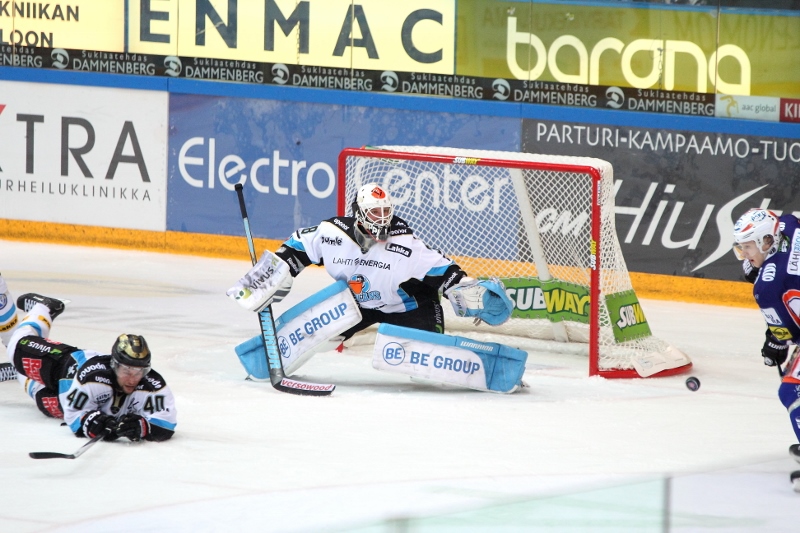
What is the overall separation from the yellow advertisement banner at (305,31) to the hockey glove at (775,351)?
5206 mm

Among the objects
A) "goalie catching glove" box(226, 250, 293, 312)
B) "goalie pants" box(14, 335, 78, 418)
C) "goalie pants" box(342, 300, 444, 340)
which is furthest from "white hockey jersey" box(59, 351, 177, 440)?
"goalie pants" box(342, 300, 444, 340)

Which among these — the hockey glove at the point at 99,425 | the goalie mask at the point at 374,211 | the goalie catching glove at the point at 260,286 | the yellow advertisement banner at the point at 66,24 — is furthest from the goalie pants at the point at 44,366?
the yellow advertisement banner at the point at 66,24

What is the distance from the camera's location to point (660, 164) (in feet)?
31.4

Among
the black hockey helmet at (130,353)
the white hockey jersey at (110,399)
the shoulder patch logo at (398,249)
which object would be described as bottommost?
the white hockey jersey at (110,399)

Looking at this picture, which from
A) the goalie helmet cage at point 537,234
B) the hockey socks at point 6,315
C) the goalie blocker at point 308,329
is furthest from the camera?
the goalie helmet cage at point 537,234

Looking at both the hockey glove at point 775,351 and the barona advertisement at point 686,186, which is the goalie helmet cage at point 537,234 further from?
the hockey glove at point 775,351

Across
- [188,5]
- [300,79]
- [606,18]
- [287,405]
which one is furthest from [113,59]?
[287,405]

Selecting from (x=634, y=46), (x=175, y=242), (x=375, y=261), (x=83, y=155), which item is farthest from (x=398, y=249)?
(x=83, y=155)

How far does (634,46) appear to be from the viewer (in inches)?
384

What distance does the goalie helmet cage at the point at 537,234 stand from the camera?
741cm

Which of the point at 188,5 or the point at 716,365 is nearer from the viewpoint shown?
the point at 716,365

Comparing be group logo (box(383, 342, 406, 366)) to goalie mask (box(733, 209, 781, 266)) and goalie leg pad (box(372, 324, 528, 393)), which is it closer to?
goalie leg pad (box(372, 324, 528, 393))

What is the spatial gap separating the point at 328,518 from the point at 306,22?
6.36 meters

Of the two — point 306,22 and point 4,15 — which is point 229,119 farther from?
point 4,15
